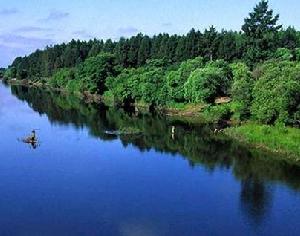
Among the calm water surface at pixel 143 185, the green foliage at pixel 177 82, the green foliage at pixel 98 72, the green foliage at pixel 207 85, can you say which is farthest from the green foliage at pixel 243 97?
the green foliage at pixel 98 72

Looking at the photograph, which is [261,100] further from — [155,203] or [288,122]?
[155,203]

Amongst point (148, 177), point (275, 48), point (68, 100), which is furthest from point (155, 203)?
point (68, 100)

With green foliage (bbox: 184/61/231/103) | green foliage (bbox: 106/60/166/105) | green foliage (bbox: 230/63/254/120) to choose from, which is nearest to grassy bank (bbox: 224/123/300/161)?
green foliage (bbox: 230/63/254/120)

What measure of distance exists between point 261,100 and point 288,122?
17.2 ft

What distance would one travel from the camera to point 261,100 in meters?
70.4

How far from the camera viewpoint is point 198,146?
68062mm

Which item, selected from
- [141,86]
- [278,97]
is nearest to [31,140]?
[278,97]

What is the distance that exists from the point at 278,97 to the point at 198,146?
1135 centimetres

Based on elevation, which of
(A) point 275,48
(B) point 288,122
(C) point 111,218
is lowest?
(C) point 111,218

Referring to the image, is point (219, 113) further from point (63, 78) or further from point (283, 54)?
point (63, 78)

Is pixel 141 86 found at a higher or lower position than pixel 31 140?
higher

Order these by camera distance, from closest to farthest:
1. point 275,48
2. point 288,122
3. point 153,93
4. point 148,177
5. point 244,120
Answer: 1. point 148,177
2. point 288,122
3. point 244,120
4. point 153,93
5. point 275,48

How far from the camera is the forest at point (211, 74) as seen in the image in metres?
69.8

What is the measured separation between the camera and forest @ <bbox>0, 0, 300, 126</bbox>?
6976 cm
